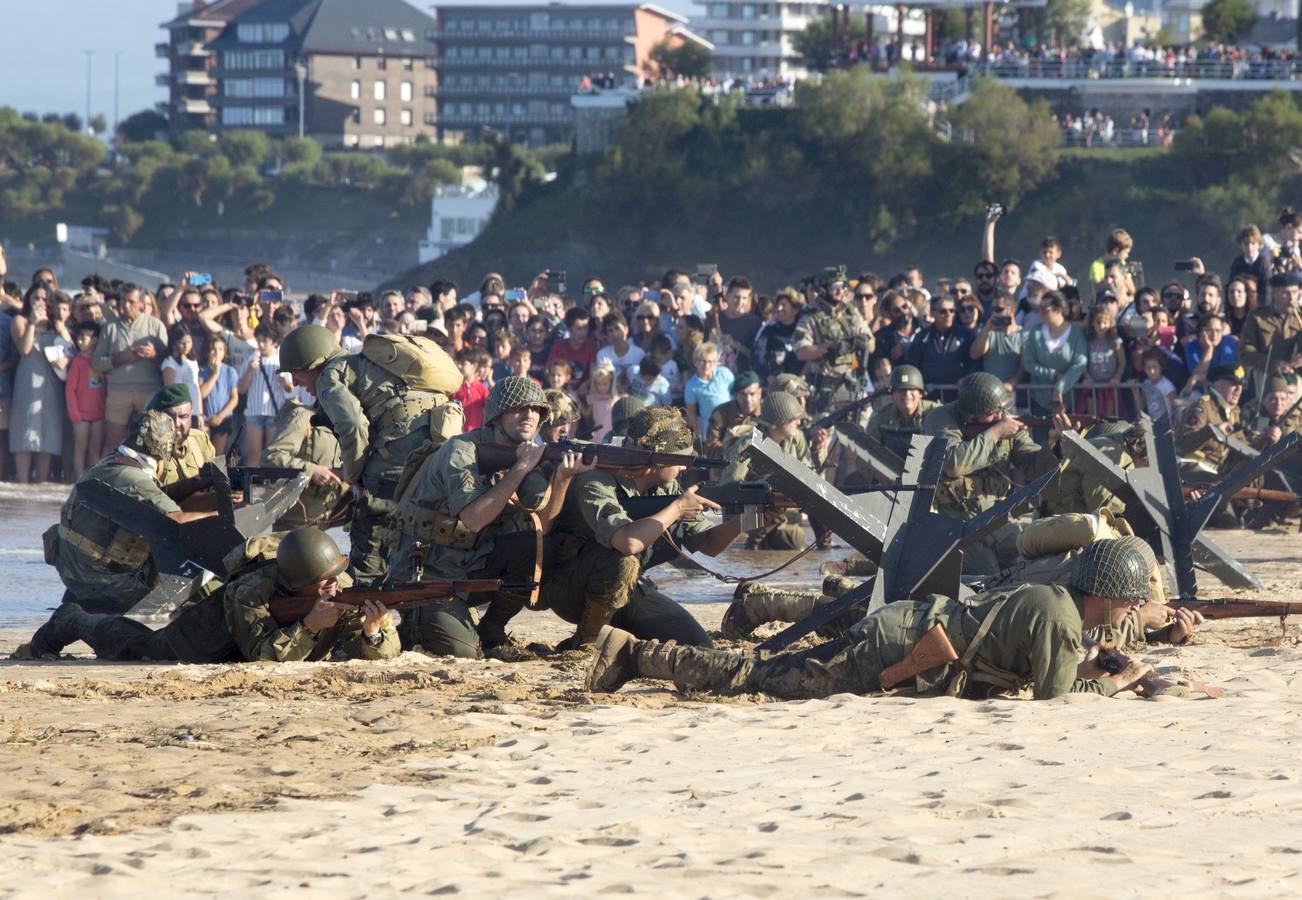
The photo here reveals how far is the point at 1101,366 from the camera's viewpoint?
15.8 meters

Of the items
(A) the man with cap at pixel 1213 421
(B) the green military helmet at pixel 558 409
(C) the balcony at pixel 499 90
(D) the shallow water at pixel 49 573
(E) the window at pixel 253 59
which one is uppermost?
(E) the window at pixel 253 59

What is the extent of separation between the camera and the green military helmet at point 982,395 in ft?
37.5

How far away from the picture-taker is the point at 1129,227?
2340 inches

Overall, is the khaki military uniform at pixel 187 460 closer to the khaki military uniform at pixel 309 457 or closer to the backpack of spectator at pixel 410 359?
the khaki military uniform at pixel 309 457

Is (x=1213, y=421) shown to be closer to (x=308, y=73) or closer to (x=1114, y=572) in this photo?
(x=1114, y=572)

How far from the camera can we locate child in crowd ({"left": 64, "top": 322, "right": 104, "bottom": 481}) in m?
17.7

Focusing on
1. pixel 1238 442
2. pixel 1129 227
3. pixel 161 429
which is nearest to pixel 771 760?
pixel 161 429

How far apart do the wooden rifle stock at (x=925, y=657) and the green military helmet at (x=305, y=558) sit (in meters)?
2.61

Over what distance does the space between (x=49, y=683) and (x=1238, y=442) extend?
27.8 ft

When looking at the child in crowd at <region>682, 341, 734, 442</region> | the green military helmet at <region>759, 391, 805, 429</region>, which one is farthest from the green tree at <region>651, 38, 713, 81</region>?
the green military helmet at <region>759, 391, 805, 429</region>

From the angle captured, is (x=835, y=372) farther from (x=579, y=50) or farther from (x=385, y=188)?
(x=579, y=50)

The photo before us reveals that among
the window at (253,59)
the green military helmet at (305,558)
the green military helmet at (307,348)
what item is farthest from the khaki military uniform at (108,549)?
the window at (253,59)

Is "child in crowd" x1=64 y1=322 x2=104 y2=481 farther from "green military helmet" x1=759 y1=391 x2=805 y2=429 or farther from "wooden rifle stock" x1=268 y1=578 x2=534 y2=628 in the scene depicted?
"wooden rifle stock" x1=268 y1=578 x2=534 y2=628

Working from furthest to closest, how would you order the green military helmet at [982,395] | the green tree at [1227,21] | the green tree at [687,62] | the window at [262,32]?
the window at [262,32] → the green tree at [687,62] → the green tree at [1227,21] → the green military helmet at [982,395]
